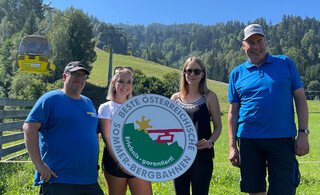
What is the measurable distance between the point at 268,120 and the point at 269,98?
8.8 inches

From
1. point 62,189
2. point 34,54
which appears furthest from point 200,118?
point 34,54

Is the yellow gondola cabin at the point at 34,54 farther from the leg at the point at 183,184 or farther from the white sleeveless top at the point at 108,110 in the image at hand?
the leg at the point at 183,184

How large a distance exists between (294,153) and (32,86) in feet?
149

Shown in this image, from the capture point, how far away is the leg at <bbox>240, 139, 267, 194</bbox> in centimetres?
470

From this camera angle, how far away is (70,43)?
70.1 meters

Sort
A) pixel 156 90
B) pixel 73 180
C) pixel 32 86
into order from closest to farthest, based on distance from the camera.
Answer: pixel 73 180 → pixel 32 86 → pixel 156 90

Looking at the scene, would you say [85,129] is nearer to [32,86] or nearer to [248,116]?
[248,116]

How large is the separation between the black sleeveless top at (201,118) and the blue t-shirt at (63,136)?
1.09 meters

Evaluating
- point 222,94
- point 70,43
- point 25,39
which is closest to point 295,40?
point 222,94

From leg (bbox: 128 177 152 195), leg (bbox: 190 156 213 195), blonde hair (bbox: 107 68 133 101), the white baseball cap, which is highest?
the white baseball cap

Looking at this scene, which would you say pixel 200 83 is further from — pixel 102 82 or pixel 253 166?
pixel 102 82

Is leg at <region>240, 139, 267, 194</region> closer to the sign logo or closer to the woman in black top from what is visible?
the woman in black top

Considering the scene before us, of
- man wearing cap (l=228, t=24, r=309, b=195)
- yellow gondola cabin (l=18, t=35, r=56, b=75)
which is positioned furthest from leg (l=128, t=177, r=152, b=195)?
yellow gondola cabin (l=18, t=35, r=56, b=75)

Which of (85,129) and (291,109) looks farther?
(291,109)
